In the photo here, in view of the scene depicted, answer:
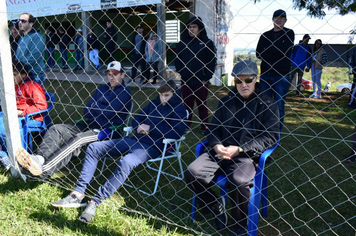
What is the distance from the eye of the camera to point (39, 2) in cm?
1240

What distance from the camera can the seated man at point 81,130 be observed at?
306 centimetres

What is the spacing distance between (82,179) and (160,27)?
7122 mm

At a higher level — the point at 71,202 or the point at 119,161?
the point at 119,161

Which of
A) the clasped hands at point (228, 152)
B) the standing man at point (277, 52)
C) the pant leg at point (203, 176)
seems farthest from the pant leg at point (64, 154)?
the standing man at point (277, 52)

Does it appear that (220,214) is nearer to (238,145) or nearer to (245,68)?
(238,145)

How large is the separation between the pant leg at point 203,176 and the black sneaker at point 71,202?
0.96 m

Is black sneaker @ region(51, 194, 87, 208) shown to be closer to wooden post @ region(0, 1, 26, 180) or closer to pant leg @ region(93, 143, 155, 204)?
pant leg @ region(93, 143, 155, 204)

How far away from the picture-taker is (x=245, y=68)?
2.50m

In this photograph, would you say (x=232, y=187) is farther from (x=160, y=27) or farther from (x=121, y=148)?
(x=160, y=27)

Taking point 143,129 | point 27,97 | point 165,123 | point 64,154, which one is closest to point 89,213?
point 64,154

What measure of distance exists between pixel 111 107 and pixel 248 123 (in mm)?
1564

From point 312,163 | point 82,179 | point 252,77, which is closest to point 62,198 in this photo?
point 82,179

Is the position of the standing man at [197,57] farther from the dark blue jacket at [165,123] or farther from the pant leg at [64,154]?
the pant leg at [64,154]

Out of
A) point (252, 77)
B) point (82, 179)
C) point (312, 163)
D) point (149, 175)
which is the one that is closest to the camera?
point (252, 77)
